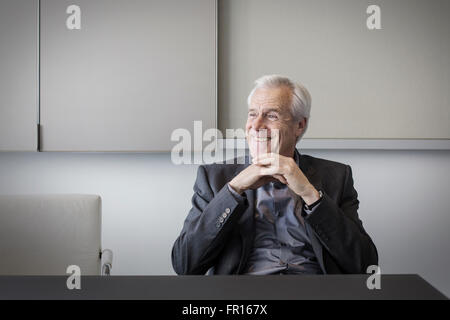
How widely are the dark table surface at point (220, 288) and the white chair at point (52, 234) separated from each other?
28.5 inches

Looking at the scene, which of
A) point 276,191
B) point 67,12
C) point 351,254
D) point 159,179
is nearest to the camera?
point 351,254

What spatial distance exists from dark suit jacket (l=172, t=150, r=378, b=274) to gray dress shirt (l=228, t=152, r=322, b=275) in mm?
46

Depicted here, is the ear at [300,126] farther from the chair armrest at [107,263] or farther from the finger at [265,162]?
the chair armrest at [107,263]

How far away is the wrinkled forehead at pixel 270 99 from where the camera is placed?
5.81 ft

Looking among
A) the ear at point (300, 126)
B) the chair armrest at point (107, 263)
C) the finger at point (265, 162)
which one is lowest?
the chair armrest at point (107, 263)

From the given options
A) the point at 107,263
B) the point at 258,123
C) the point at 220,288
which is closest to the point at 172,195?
the point at 107,263

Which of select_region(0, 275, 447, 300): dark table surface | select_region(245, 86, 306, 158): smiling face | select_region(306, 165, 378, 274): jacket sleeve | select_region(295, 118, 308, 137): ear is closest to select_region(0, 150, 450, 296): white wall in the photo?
select_region(295, 118, 308, 137): ear

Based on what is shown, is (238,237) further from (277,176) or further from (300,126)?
(300,126)

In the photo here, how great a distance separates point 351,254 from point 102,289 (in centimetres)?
95

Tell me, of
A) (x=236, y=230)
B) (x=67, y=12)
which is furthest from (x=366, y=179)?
(x=67, y=12)

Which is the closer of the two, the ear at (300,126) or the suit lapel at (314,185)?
the suit lapel at (314,185)

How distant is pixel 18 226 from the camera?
1628 millimetres

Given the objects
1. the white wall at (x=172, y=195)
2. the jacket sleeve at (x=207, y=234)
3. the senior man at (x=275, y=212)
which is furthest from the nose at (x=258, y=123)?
the white wall at (x=172, y=195)
